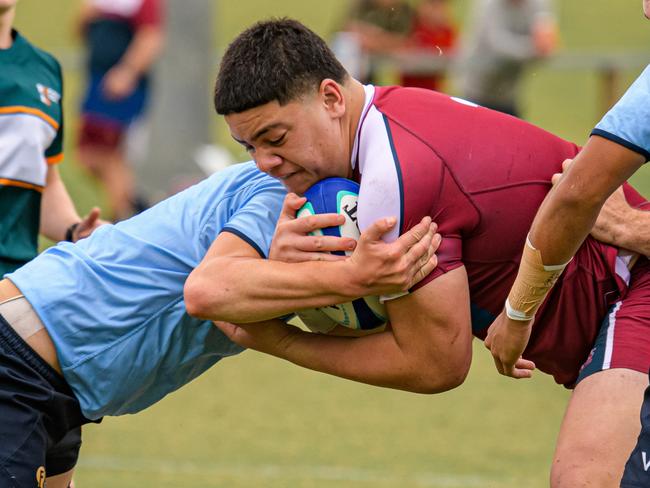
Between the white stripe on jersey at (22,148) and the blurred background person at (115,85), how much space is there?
7125 millimetres

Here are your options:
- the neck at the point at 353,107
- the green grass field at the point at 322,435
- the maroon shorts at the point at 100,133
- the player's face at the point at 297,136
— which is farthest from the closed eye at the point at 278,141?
the maroon shorts at the point at 100,133

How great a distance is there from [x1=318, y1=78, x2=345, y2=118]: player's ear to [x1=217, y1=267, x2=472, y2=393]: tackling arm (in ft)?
1.98

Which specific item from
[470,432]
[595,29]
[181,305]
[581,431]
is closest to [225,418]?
[470,432]

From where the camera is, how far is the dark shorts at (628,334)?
3805 millimetres

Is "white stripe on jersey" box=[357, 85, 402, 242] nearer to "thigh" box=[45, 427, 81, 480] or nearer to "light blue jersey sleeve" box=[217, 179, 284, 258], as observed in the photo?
"light blue jersey sleeve" box=[217, 179, 284, 258]

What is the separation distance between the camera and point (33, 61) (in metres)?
5.10

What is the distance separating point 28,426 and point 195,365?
62cm

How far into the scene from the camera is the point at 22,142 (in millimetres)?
4934

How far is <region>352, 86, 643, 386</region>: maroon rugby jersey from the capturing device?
371cm

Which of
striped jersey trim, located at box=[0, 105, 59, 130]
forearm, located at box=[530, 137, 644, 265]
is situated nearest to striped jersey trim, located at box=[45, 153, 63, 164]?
striped jersey trim, located at box=[0, 105, 59, 130]

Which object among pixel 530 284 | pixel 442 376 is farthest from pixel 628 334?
pixel 442 376

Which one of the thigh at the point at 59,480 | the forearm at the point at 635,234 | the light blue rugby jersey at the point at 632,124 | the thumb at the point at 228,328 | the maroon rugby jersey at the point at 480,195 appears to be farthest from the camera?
the thigh at the point at 59,480

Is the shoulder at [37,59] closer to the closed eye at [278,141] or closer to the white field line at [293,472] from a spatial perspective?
the closed eye at [278,141]

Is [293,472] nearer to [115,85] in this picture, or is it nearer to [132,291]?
[132,291]
